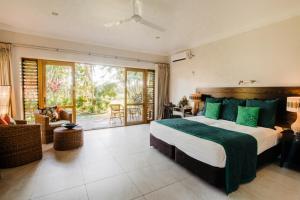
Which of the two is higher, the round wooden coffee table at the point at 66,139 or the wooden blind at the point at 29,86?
the wooden blind at the point at 29,86

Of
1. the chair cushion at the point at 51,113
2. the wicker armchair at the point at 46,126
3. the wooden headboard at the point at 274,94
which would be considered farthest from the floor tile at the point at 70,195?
the wooden headboard at the point at 274,94

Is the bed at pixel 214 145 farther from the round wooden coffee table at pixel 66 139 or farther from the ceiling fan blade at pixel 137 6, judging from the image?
the ceiling fan blade at pixel 137 6

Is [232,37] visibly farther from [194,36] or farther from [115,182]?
[115,182]

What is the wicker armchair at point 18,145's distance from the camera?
2561 millimetres

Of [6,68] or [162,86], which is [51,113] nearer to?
[6,68]

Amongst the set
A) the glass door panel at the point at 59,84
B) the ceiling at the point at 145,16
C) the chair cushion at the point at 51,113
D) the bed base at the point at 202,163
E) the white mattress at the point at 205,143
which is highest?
the ceiling at the point at 145,16

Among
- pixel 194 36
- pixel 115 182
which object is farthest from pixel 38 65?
pixel 194 36

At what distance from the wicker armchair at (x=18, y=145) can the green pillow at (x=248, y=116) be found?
155 inches

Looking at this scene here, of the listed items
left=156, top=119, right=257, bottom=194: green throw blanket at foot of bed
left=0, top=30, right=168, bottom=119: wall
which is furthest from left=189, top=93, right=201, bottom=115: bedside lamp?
left=0, top=30, right=168, bottom=119: wall

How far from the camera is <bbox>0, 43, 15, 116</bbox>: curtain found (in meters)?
3.55

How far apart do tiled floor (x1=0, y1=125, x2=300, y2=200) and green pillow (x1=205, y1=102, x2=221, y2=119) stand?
1.38 m

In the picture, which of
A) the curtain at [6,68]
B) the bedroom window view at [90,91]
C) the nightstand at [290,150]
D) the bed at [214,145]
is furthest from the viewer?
the bedroom window view at [90,91]

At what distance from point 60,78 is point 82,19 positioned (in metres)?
2.06

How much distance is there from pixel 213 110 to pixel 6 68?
5005 mm
